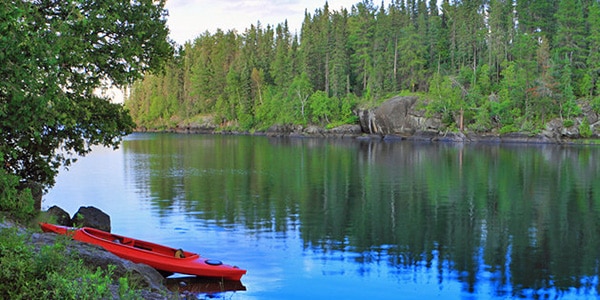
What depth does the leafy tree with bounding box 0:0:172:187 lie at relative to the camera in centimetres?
1438

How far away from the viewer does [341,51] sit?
4660 inches

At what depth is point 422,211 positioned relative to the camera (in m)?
29.1

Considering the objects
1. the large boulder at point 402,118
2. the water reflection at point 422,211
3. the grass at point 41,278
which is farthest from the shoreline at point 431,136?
the grass at point 41,278

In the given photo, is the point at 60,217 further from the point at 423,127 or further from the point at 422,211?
the point at 423,127

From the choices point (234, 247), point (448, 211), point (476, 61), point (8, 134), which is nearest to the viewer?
point (8, 134)

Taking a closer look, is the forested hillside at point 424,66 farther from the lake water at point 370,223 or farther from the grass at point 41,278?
the grass at point 41,278

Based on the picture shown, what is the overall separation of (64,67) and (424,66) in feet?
337

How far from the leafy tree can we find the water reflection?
27.1 ft

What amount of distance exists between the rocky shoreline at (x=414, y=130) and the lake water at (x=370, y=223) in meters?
40.2

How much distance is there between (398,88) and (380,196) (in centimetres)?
8145

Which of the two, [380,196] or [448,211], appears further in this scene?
[380,196]

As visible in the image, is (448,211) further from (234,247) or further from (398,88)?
(398,88)

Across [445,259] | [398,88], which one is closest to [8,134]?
[445,259]

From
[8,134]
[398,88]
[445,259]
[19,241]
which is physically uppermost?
[398,88]
